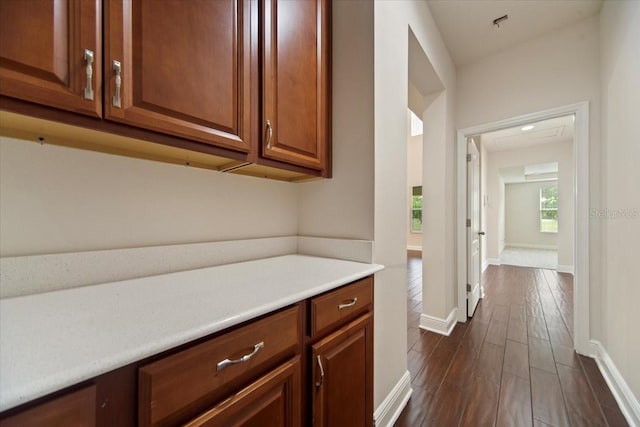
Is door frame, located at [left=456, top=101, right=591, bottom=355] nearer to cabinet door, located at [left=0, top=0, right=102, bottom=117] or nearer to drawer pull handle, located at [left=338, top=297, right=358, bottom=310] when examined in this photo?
drawer pull handle, located at [left=338, top=297, right=358, bottom=310]

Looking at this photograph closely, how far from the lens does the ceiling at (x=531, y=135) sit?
3.91 metres

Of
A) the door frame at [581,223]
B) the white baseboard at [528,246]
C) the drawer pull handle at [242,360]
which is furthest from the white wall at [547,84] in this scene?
the white baseboard at [528,246]

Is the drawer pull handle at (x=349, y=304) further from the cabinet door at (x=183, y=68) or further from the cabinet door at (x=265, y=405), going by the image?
the cabinet door at (x=183, y=68)

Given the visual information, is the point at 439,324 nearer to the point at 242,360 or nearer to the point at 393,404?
the point at 393,404

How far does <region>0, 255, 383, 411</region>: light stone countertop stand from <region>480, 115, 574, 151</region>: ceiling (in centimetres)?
442

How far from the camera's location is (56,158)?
2.60 ft

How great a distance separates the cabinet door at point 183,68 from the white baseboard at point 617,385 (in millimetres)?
2437

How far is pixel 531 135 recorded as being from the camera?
446cm

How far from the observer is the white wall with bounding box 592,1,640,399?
53.9 inches

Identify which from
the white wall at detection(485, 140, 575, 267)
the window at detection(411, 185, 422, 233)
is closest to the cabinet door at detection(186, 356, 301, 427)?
the white wall at detection(485, 140, 575, 267)

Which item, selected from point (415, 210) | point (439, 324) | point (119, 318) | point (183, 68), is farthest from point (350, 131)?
point (415, 210)

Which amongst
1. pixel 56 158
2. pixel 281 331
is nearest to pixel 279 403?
pixel 281 331

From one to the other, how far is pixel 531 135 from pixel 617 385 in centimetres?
442

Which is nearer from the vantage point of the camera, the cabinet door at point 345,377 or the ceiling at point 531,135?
the cabinet door at point 345,377
